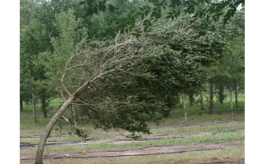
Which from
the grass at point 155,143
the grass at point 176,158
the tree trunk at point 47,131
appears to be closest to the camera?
the tree trunk at point 47,131

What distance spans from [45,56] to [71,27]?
8.83 ft

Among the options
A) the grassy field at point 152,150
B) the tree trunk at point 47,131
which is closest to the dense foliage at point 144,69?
the tree trunk at point 47,131

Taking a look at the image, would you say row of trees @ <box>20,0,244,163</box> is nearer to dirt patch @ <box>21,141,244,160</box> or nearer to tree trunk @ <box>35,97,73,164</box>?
tree trunk @ <box>35,97,73,164</box>

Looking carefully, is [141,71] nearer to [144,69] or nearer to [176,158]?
[144,69]

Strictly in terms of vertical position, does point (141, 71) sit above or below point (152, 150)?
above

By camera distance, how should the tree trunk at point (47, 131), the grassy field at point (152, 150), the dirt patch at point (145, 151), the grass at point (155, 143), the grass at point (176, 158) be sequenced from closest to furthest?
the tree trunk at point (47, 131)
the grass at point (176, 158)
the grassy field at point (152, 150)
the dirt patch at point (145, 151)
the grass at point (155, 143)

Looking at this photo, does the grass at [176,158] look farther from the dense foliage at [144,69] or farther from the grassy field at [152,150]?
the dense foliage at [144,69]

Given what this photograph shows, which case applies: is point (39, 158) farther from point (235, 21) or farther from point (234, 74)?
point (234, 74)

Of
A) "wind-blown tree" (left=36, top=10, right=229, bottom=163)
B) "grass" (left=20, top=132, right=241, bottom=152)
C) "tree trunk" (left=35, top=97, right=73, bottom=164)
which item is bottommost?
"grass" (left=20, top=132, right=241, bottom=152)

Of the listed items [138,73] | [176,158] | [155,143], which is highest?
[138,73]

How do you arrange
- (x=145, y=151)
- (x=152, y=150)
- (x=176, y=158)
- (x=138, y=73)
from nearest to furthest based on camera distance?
1. (x=138, y=73)
2. (x=176, y=158)
3. (x=145, y=151)
4. (x=152, y=150)

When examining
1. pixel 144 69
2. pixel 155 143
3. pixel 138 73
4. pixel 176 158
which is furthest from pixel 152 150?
pixel 138 73


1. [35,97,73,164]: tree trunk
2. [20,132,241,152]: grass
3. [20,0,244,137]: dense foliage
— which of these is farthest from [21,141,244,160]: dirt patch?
[35,97,73,164]: tree trunk

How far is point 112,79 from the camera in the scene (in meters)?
9.19
